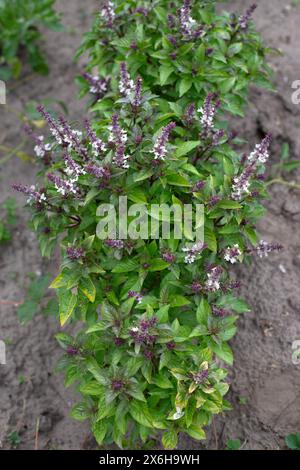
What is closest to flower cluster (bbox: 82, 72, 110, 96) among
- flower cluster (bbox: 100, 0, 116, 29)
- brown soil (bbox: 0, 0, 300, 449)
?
flower cluster (bbox: 100, 0, 116, 29)

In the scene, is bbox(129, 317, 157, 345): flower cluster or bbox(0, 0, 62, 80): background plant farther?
bbox(0, 0, 62, 80): background plant

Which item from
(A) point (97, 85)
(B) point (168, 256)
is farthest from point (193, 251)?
(A) point (97, 85)

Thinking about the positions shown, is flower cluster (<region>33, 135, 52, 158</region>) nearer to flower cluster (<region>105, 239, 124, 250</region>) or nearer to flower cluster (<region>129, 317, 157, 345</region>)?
flower cluster (<region>105, 239, 124, 250</region>)

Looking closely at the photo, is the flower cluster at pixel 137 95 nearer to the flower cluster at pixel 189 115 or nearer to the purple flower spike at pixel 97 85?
the flower cluster at pixel 189 115

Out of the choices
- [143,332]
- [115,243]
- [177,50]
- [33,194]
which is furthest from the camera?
[177,50]

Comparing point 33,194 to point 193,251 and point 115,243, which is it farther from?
point 193,251
